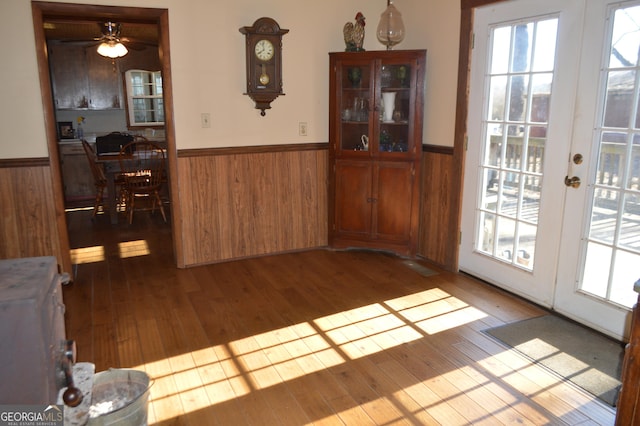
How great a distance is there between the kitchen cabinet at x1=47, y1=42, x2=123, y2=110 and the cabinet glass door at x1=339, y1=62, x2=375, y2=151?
4566mm

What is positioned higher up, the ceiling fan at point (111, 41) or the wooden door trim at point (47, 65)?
the ceiling fan at point (111, 41)

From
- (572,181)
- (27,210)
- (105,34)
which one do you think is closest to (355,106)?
(572,181)

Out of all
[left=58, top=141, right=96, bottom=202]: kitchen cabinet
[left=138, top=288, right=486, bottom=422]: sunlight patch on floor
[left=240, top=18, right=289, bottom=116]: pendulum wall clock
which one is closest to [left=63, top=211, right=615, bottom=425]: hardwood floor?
[left=138, top=288, right=486, bottom=422]: sunlight patch on floor

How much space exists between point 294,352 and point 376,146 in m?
2.07

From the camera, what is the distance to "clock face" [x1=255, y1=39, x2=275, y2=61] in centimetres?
389

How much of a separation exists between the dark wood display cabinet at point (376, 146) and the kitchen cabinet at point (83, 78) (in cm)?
454

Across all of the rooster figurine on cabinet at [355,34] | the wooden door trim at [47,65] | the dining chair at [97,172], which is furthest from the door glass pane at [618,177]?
the dining chair at [97,172]

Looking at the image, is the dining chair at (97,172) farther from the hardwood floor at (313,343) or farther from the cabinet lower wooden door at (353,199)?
the cabinet lower wooden door at (353,199)

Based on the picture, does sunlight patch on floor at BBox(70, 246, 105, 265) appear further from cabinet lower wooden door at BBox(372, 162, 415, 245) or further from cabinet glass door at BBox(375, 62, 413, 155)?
Answer: cabinet glass door at BBox(375, 62, 413, 155)

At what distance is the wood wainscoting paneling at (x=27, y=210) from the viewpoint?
11.4 feet

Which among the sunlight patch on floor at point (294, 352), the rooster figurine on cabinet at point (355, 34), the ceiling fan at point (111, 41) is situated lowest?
the sunlight patch on floor at point (294, 352)

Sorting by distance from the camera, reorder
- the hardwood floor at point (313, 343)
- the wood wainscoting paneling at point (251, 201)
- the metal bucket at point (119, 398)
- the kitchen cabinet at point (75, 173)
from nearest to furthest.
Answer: the metal bucket at point (119, 398) < the hardwood floor at point (313, 343) < the wood wainscoting paneling at point (251, 201) < the kitchen cabinet at point (75, 173)

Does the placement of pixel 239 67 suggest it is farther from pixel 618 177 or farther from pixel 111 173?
pixel 618 177

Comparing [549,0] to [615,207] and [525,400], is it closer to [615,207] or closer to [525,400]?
[615,207]
